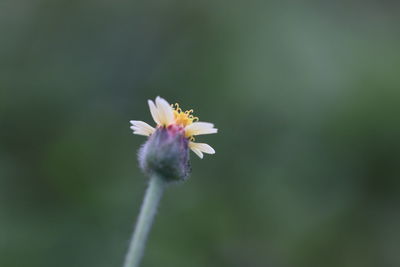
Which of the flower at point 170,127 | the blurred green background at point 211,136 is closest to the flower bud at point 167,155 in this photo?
the flower at point 170,127

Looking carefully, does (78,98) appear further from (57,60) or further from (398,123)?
(398,123)

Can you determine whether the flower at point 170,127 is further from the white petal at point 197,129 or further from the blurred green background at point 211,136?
the blurred green background at point 211,136

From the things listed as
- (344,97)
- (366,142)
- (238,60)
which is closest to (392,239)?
(366,142)

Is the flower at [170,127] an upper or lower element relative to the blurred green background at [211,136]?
lower

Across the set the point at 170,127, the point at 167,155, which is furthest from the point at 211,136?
the point at 167,155

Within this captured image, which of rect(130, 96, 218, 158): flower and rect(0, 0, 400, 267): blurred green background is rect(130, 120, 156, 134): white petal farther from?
rect(0, 0, 400, 267): blurred green background

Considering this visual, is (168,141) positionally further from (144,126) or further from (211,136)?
(211,136)
